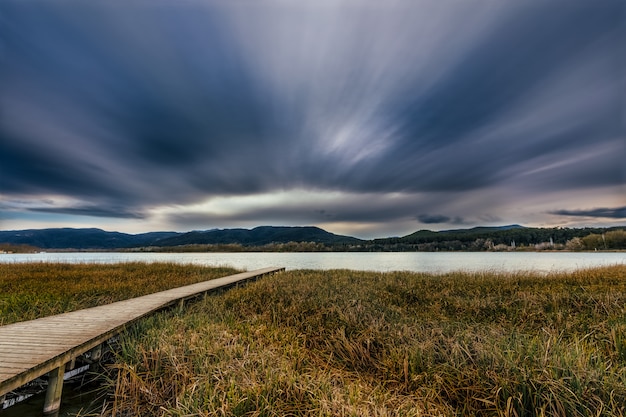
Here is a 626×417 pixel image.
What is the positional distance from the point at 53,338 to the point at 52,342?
313 mm

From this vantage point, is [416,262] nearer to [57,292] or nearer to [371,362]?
[371,362]

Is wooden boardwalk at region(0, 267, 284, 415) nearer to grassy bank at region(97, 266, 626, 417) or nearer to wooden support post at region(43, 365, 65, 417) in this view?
wooden support post at region(43, 365, 65, 417)

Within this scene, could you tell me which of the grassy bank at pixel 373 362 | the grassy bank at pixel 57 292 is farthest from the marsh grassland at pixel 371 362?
the grassy bank at pixel 57 292

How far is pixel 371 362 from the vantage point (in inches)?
247

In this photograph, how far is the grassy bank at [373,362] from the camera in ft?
13.7

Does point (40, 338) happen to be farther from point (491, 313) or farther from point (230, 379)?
point (491, 313)

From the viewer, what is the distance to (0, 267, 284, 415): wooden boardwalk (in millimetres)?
4285

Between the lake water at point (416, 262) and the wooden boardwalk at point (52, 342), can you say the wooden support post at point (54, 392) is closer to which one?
the wooden boardwalk at point (52, 342)

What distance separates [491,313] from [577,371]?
554 centimetres

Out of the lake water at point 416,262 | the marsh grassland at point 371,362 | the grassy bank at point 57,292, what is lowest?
the lake water at point 416,262

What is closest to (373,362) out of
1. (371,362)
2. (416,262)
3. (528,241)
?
(371,362)

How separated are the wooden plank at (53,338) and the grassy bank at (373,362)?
1.97ft

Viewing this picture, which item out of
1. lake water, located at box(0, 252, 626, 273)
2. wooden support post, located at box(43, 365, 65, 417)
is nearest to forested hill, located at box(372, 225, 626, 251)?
lake water, located at box(0, 252, 626, 273)

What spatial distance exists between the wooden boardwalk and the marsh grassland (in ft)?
1.93
